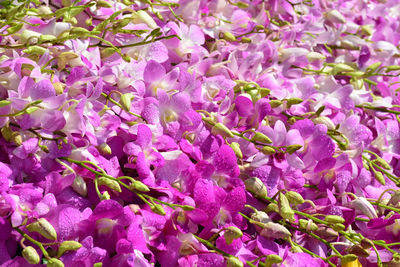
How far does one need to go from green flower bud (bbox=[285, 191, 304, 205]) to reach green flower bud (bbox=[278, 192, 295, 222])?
14mm

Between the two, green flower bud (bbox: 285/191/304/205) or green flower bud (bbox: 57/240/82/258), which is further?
green flower bud (bbox: 285/191/304/205)

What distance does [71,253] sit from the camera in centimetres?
52

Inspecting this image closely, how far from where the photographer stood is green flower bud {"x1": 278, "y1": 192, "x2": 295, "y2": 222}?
0.60 m

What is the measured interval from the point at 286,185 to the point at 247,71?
0.19m

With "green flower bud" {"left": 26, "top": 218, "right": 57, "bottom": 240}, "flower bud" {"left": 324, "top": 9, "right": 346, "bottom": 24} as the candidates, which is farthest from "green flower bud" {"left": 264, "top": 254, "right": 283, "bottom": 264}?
"flower bud" {"left": 324, "top": 9, "right": 346, "bottom": 24}

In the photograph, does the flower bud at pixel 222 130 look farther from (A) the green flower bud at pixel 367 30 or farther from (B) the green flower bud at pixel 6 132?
(A) the green flower bud at pixel 367 30

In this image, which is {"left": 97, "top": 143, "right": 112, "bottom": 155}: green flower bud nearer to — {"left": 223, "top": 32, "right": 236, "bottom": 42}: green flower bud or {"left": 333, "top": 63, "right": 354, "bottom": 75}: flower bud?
{"left": 223, "top": 32, "right": 236, "bottom": 42}: green flower bud

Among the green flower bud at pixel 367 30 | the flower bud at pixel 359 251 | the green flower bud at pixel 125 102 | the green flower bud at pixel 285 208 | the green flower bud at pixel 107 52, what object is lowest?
the flower bud at pixel 359 251

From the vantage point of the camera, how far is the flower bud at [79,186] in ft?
1.88

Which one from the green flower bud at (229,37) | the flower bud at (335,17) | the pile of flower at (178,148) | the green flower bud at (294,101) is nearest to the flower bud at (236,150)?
the pile of flower at (178,148)

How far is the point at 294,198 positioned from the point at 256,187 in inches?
1.8

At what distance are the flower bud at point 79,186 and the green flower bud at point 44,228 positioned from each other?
8 centimetres

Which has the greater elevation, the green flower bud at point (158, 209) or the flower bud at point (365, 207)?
the green flower bud at point (158, 209)

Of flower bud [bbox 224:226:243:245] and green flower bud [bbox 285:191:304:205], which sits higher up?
flower bud [bbox 224:226:243:245]
